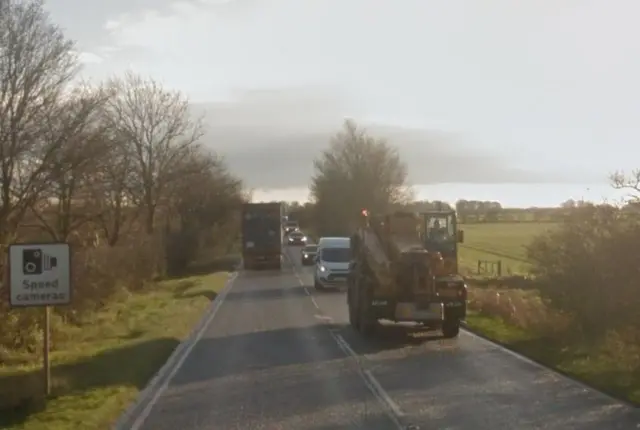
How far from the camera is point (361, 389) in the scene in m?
15.1

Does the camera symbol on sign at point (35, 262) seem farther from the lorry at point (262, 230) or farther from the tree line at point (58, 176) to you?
the lorry at point (262, 230)

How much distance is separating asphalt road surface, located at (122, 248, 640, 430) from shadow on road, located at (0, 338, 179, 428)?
72 centimetres

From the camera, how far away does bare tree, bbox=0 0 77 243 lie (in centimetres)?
3053

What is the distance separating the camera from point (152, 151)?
61594mm

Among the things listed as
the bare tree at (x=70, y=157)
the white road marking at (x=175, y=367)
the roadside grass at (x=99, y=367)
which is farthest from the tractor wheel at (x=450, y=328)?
the bare tree at (x=70, y=157)

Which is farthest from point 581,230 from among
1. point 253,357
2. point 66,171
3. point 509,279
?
point 509,279

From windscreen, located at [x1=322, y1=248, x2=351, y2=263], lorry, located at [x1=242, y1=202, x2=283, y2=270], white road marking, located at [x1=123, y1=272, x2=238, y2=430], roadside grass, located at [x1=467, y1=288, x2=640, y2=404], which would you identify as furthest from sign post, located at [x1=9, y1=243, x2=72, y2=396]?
lorry, located at [x1=242, y1=202, x2=283, y2=270]

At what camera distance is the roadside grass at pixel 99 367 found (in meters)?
13.1

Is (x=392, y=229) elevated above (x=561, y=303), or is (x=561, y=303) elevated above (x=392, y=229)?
(x=392, y=229)

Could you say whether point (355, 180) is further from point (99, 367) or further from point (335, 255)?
point (99, 367)

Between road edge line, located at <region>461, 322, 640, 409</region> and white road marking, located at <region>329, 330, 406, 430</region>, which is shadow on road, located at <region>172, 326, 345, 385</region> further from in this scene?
road edge line, located at <region>461, 322, 640, 409</region>

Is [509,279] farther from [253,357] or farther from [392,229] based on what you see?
[253,357]

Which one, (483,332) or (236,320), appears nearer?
(483,332)

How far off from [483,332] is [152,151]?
A: 133 feet
